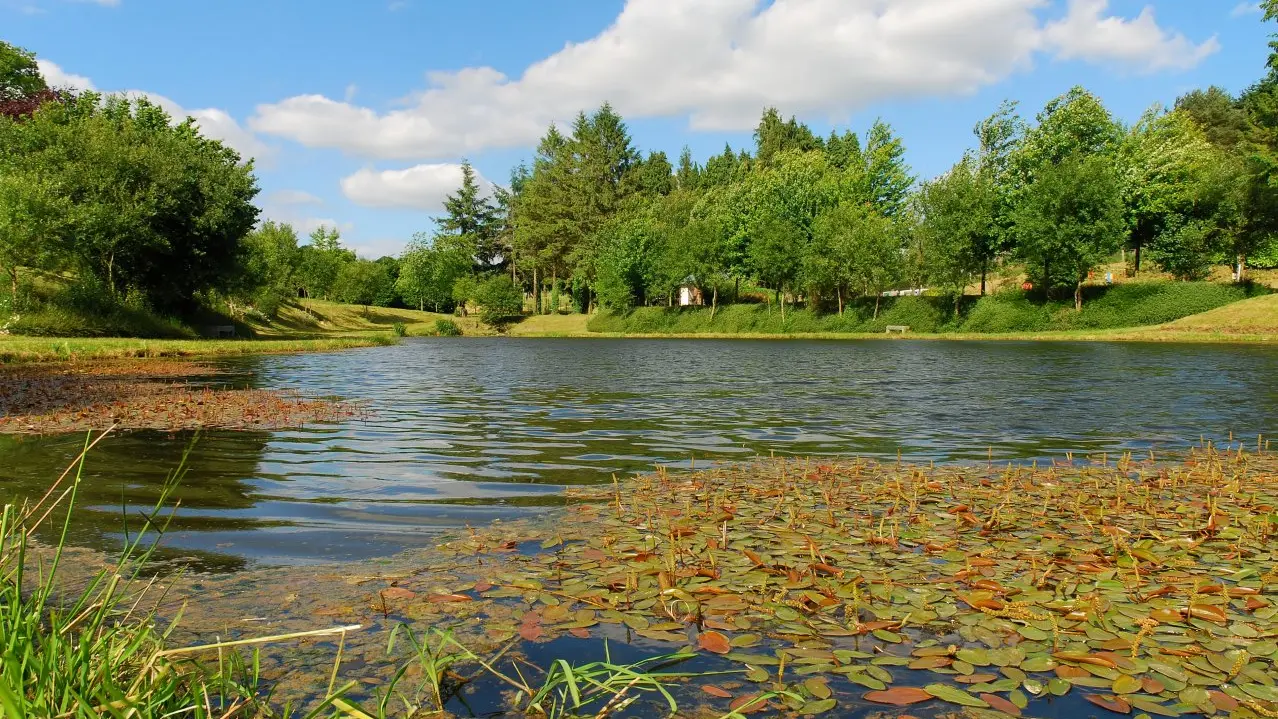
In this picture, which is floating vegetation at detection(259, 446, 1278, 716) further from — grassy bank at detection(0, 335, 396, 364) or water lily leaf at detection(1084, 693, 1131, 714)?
grassy bank at detection(0, 335, 396, 364)

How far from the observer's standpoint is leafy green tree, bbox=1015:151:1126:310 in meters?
54.8

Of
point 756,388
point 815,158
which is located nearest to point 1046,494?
point 756,388

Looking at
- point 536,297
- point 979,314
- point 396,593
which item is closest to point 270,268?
point 536,297

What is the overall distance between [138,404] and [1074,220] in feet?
193

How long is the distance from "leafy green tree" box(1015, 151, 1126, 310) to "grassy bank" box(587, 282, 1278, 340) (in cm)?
260

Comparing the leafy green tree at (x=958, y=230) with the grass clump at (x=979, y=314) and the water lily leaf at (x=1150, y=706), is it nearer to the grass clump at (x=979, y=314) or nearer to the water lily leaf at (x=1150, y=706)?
the grass clump at (x=979, y=314)

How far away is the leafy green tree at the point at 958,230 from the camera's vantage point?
2361 inches

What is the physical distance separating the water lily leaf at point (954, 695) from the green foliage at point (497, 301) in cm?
8474

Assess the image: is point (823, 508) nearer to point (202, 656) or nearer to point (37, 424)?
point (202, 656)

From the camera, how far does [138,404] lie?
52.4 ft

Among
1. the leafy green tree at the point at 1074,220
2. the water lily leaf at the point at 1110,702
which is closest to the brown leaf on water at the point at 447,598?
the water lily leaf at the point at 1110,702

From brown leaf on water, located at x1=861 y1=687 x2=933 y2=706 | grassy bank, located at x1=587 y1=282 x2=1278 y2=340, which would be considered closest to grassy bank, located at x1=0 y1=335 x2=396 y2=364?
brown leaf on water, located at x1=861 y1=687 x2=933 y2=706

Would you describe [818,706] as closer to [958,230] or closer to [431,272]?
[958,230]

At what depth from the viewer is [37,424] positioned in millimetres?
13266
